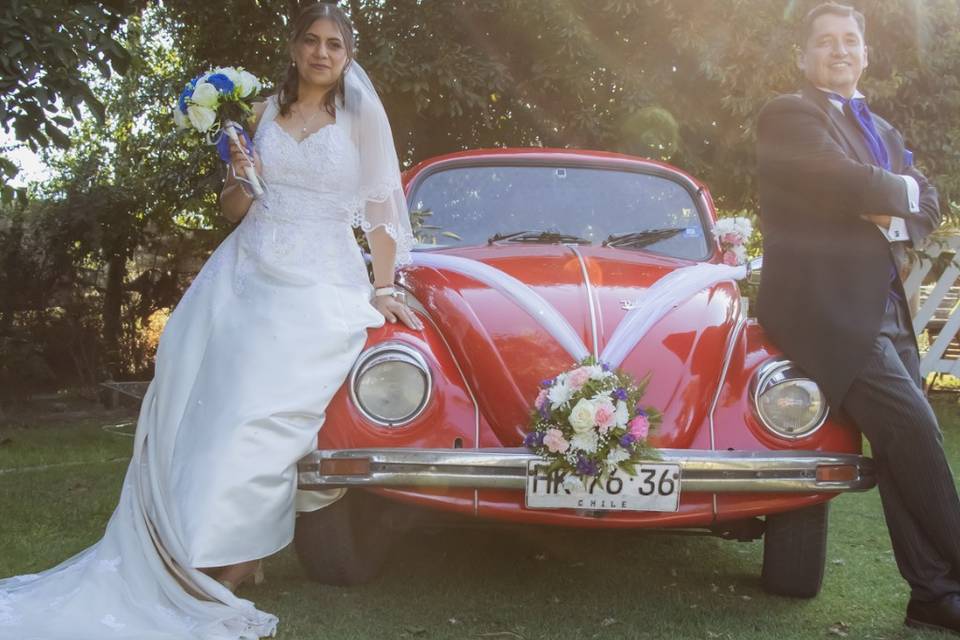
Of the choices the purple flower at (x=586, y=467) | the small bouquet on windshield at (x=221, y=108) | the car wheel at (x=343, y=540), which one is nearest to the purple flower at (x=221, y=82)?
the small bouquet on windshield at (x=221, y=108)

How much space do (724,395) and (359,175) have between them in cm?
170

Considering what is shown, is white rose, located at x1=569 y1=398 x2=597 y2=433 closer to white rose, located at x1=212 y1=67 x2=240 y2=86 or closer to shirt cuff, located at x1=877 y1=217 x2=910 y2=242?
shirt cuff, located at x1=877 y1=217 x2=910 y2=242

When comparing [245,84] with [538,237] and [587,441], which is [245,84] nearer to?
[538,237]

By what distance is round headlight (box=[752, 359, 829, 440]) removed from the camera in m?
3.18

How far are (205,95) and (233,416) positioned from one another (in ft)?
4.11

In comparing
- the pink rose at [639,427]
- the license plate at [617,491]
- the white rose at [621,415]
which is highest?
the white rose at [621,415]

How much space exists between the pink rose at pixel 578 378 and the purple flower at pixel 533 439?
19 centimetres

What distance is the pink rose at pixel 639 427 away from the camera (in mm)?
2948

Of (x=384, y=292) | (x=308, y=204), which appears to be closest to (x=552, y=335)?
(x=384, y=292)

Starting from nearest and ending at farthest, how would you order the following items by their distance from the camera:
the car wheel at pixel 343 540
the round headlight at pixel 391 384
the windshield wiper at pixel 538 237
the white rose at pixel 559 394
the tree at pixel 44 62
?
the white rose at pixel 559 394
the round headlight at pixel 391 384
the car wheel at pixel 343 540
the windshield wiper at pixel 538 237
the tree at pixel 44 62

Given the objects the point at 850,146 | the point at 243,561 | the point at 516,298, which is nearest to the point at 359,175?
the point at 516,298

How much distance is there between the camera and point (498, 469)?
9.80 feet

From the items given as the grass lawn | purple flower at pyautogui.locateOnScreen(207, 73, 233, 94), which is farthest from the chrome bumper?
purple flower at pyautogui.locateOnScreen(207, 73, 233, 94)

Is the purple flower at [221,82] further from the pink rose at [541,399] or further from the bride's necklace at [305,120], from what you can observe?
the pink rose at [541,399]
